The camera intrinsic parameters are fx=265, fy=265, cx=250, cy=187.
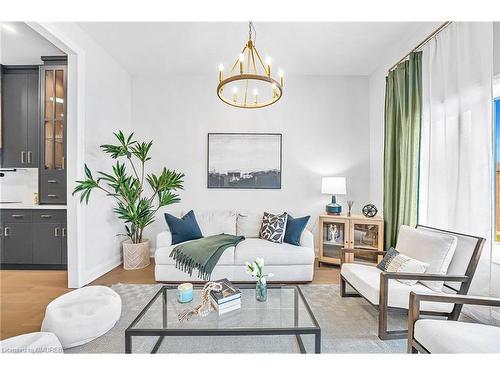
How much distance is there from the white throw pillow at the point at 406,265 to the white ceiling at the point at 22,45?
4471 millimetres

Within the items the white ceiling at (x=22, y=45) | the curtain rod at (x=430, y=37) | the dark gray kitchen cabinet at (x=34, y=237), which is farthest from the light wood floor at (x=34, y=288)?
the white ceiling at (x=22, y=45)

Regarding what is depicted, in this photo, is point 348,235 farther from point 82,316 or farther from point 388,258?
point 82,316

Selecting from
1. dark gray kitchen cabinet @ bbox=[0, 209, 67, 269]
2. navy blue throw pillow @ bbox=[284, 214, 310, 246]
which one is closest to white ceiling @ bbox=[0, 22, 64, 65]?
dark gray kitchen cabinet @ bbox=[0, 209, 67, 269]

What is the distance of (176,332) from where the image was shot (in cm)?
152

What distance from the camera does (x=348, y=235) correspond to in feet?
11.9

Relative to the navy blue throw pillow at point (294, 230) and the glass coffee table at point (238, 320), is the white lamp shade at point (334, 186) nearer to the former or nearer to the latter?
the navy blue throw pillow at point (294, 230)

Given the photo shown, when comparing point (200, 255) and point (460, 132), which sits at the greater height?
point (460, 132)

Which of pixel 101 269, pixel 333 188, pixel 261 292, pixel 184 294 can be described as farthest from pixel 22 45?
pixel 333 188

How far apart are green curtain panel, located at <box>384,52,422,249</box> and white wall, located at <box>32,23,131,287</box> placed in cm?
370

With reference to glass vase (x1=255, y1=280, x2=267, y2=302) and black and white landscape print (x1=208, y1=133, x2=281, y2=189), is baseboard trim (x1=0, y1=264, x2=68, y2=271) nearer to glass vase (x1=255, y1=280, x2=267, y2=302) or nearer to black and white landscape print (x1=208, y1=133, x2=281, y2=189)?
black and white landscape print (x1=208, y1=133, x2=281, y2=189)

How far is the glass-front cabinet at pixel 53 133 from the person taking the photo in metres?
3.62

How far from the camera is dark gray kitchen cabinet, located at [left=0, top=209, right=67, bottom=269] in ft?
11.7

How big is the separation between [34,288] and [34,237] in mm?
897
